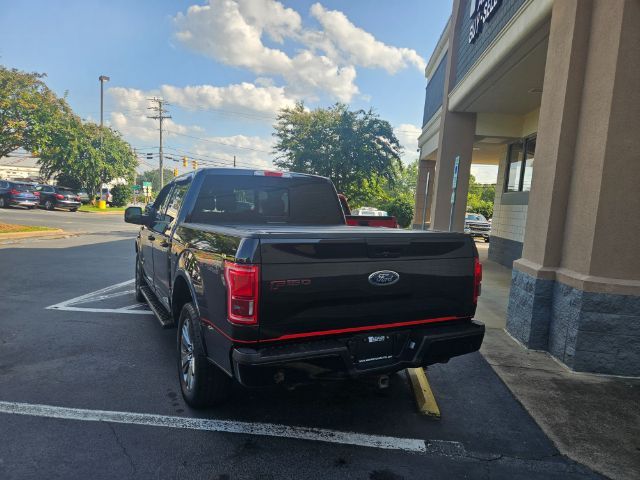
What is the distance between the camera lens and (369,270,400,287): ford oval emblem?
300cm

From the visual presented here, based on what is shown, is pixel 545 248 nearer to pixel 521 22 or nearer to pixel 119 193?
pixel 521 22

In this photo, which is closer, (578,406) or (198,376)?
(198,376)

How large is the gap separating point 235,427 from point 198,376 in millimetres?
470

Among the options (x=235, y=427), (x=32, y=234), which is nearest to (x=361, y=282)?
(x=235, y=427)

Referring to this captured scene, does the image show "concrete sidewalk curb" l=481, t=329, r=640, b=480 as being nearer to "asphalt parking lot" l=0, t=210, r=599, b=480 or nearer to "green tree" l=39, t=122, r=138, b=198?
"asphalt parking lot" l=0, t=210, r=599, b=480

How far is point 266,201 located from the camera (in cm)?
470

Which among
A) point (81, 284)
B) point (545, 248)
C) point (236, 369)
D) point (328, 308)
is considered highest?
point (545, 248)

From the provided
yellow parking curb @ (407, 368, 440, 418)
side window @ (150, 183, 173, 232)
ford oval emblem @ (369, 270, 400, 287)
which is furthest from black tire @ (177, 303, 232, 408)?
yellow parking curb @ (407, 368, 440, 418)

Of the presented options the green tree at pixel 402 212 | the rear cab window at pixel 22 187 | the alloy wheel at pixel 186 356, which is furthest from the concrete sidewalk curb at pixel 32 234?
the green tree at pixel 402 212

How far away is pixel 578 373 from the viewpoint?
454 centimetres

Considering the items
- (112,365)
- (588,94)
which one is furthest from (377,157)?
(112,365)

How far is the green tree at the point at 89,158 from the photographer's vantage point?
33250 millimetres

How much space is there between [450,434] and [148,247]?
417 cm

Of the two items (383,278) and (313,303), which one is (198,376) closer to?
(313,303)
